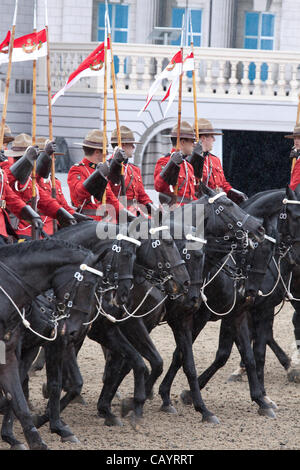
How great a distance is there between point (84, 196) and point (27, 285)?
2.83 meters

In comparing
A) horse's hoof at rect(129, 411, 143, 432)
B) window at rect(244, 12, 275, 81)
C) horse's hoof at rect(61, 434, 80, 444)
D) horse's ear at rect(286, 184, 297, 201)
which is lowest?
horse's hoof at rect(129, 411, 143, 432)

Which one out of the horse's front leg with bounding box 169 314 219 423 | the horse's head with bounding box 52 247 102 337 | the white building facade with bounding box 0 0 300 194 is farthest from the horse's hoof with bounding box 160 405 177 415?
the white building facade with bounding box 0 0 300 194

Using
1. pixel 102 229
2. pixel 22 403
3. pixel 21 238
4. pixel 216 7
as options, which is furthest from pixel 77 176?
pixel 216 7

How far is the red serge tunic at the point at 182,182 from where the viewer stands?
34.9ft

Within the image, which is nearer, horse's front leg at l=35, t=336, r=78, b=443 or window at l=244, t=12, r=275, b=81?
horse's front leg at l=35, t=336, r=78, b=443

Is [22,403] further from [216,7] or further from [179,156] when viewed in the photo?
[216,7]

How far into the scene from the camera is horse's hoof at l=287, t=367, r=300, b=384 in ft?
37.5

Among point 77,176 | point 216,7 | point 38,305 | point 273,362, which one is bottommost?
point 273,362

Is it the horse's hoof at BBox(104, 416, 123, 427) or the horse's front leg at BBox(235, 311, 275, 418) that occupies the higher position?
the horse's front leg at BBox(235, 311, 275, 418)

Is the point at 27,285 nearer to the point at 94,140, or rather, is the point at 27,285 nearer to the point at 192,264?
the point at 192,264

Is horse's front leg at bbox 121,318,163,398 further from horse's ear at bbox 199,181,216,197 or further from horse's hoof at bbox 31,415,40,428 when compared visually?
horse's ear at bbox 199,181,216,197
